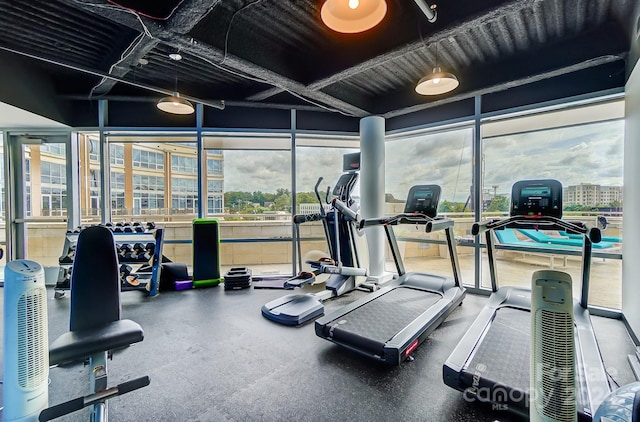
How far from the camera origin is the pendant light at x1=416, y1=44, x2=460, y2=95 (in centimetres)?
311

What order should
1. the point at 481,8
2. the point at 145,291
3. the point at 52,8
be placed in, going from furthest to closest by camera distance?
the point at 145,291, the point at 52,8, the point at 481,8

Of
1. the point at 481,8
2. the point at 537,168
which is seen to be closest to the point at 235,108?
the point at 481,8

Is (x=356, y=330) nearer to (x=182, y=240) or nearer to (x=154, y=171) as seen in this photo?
(x=182, y=240)

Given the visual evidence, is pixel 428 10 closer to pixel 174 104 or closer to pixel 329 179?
pixel 174 104

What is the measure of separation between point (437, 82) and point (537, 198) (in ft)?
5.49

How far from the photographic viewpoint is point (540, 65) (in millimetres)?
3570

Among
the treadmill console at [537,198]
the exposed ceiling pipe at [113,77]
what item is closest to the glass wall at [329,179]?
the exposed ceiling pipe at [113,77]

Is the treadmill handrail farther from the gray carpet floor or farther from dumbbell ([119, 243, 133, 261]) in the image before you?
dumbbell ([119, 243, 133, 261])

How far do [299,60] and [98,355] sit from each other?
365 centimetres

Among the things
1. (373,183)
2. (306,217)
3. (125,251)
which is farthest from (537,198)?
(125,251)

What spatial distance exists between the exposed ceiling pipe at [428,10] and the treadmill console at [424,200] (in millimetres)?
1980

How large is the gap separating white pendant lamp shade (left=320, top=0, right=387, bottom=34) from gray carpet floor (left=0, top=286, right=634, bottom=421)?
109 inches

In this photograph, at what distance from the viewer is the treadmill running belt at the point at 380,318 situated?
2.68 m

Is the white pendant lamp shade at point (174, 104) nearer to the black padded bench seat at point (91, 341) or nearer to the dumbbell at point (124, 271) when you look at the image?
the dumbbell at point (124, 271)
